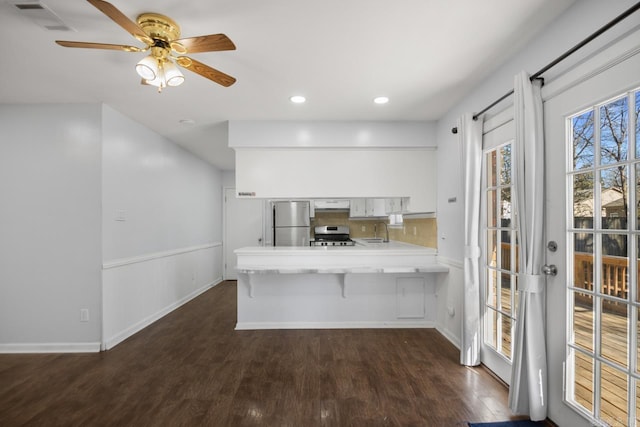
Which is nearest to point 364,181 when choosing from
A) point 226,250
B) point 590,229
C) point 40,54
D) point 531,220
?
point 531,220

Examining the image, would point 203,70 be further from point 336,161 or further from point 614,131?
point 614,131

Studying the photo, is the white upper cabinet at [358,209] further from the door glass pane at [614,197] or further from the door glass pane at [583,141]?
the door glass pane at [614,197]

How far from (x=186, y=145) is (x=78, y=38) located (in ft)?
9.04

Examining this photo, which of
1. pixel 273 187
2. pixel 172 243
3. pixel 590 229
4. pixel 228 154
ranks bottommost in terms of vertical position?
pixel 172 243

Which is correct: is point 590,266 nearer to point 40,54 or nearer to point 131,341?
point 40,54

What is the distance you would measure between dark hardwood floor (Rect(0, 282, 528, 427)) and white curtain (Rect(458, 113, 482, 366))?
1.04 ft

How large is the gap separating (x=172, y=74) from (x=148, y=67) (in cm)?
14

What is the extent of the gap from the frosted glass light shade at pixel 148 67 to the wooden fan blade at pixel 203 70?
136 millimetres

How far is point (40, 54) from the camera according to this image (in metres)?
2.14

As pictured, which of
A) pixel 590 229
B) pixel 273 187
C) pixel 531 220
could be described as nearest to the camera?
pixel 590 229

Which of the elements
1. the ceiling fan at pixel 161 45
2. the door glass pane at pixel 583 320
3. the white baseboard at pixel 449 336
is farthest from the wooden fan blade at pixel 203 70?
the white baseboard at pixel 449 336

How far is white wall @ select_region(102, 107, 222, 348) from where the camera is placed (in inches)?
125

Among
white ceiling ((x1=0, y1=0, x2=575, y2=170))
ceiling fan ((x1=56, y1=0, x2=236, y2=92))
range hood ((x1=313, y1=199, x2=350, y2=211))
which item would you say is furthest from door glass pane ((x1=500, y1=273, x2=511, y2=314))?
range hood ((x1=313, y1=199, x2=350, y2=211))

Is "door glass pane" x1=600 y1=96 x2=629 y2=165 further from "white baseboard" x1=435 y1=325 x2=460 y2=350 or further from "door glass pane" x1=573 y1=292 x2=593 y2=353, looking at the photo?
"white baseboard" x1=435 y1=325 x2=460 y2=350
